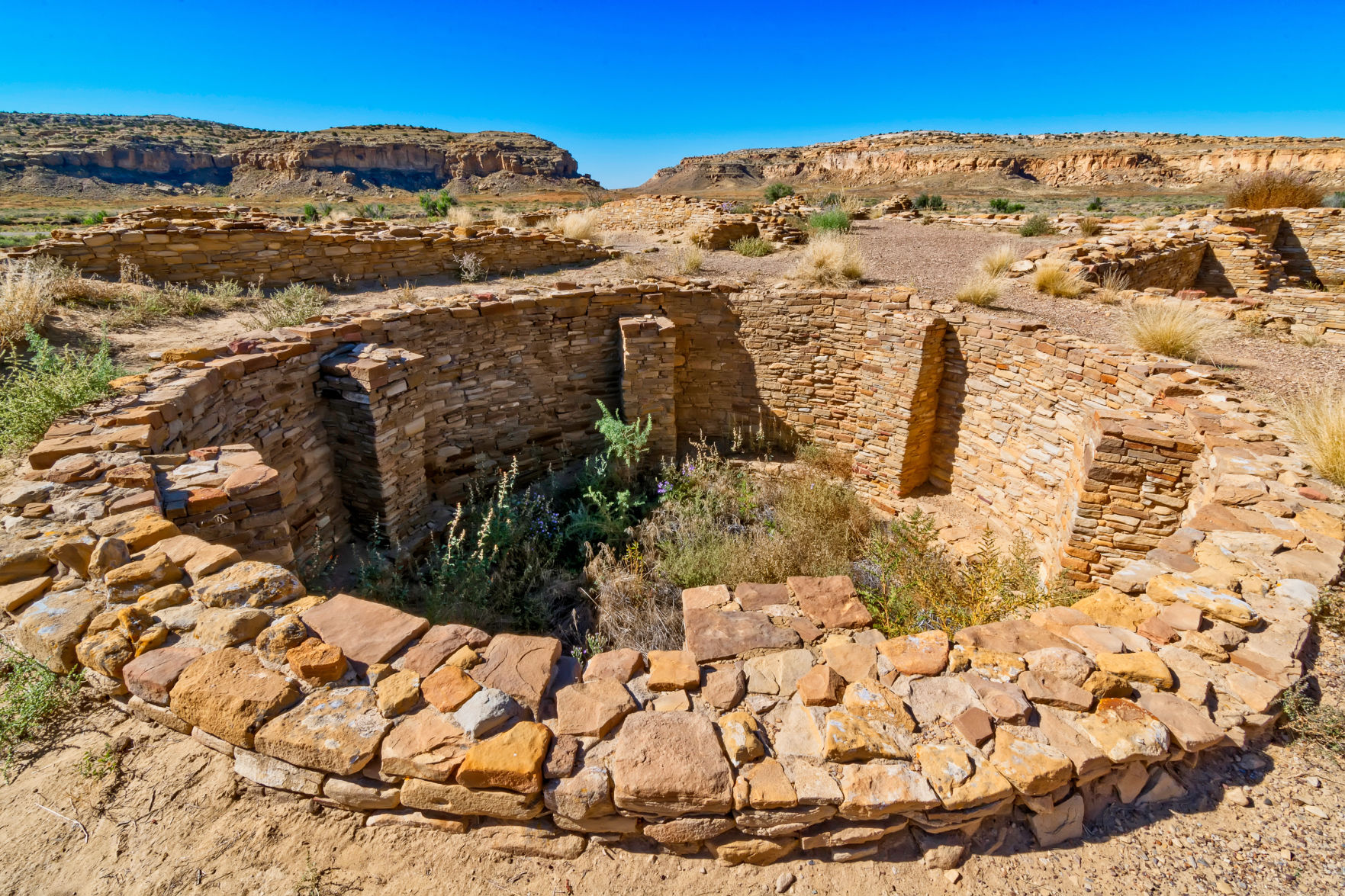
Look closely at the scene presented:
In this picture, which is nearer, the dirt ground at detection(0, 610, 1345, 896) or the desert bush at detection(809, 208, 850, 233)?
the dirt ground at detection(0, 610, 1345, 896)

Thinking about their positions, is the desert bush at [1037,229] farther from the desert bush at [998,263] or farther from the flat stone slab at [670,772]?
the flat stone slab at [670,772]

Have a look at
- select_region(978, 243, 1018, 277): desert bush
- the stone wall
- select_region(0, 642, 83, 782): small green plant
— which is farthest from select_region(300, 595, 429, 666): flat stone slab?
select_region(978, 243, 1018, 277): desert bush

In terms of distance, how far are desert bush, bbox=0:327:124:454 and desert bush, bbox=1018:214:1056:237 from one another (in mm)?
15488

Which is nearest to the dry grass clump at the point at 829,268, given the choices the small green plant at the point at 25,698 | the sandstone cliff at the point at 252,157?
the small green plant at the point at 25,698

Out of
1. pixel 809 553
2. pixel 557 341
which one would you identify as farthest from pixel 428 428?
pixel 809 553

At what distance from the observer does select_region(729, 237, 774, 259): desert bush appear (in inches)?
437

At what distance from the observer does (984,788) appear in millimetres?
1956

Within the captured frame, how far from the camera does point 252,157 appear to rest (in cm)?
3869

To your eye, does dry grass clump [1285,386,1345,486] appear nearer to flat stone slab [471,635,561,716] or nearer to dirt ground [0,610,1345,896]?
dirt ground [0,610,1345,896]

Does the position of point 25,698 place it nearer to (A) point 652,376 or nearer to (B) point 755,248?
(A) point 652,376

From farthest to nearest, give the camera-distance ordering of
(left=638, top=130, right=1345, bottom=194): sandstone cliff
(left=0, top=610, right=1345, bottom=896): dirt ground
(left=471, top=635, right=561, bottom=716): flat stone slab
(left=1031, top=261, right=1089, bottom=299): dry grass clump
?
(left=638, top=130, right=1345, bottom=194): sandstone cliff
(left=1031, top=261, right=1089, bottom=299): dry grass clump
(left=471, top=635, right=561, bottom=716): flat stone slab
(left=0, top=610, right=1345, bottom=896): dirt ground

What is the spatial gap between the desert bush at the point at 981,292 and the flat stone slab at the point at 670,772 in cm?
702

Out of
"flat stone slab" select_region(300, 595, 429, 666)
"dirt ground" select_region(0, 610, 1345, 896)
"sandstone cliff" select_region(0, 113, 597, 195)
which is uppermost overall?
"sandstone cliff" select_region(0, 113, 597, 195)

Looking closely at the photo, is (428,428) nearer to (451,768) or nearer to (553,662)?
(553,662)
